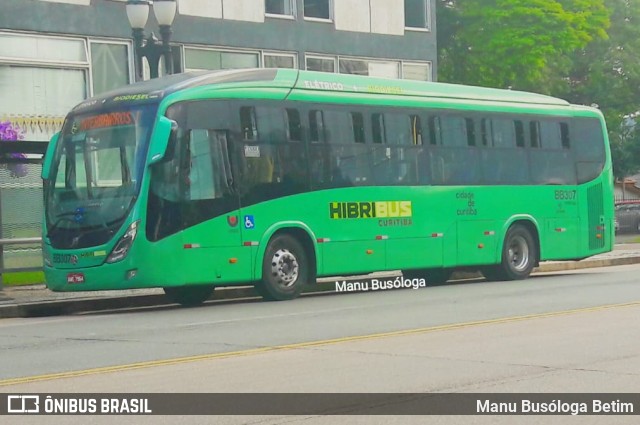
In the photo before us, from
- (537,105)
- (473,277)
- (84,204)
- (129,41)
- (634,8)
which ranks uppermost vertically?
(634,8)

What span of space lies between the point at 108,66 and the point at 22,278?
22.0 ft

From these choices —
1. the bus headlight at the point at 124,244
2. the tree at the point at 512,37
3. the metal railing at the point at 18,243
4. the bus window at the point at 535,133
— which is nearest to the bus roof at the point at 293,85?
the bus window at the point at 535,133

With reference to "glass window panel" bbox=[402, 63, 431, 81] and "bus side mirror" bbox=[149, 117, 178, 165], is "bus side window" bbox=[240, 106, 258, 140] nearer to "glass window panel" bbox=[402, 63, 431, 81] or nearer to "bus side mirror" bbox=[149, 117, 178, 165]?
"bus side mirror" bbox=[149, 117, 178, 165]

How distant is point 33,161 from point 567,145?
10895 millimetres

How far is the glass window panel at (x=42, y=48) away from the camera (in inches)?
1105

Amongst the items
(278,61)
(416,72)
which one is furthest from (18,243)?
(416,72)

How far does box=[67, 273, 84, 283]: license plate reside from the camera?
19.5 m

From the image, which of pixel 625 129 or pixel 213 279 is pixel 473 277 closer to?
pixel 213 279

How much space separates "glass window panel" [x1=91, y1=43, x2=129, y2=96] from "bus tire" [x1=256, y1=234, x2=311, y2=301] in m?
9.81

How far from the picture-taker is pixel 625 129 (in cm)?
6372

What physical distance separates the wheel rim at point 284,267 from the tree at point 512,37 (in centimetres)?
2711

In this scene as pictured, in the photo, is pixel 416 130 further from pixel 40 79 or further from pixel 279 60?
pixel 279 60

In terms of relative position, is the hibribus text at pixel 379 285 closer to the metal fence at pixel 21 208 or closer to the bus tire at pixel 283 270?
the bus tire at pixel 283 270

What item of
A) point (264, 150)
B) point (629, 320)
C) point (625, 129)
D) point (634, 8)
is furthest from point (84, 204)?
point (625, 129)
